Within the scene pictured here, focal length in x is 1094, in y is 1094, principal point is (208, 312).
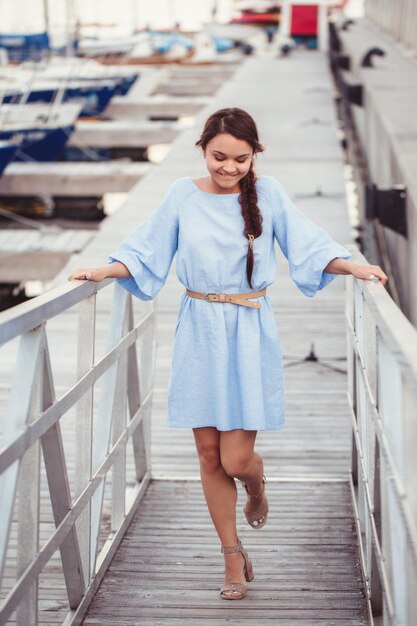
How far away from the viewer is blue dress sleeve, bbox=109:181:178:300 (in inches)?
142

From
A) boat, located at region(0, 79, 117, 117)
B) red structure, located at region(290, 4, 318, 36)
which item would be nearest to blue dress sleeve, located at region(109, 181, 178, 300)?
boat, located at region(0, 79, 117, 117)

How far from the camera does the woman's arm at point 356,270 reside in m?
3.49

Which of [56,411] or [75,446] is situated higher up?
[56,411]

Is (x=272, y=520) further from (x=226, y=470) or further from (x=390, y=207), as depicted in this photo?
(x=390, y=207)

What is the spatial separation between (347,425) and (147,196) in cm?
724

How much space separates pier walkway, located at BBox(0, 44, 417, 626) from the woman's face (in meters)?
0.56

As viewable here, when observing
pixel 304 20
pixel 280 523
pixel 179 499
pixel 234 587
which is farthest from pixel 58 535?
pixel 304 20

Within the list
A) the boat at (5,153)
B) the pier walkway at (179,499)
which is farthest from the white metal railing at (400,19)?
the pier walkway at (179,499)

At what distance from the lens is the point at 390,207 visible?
8383 mm

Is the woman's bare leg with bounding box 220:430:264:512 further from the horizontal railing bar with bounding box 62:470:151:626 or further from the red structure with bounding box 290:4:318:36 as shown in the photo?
the red structure with bounding box 290:4:318:36

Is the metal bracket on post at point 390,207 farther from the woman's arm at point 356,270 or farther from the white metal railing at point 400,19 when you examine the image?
the white metal railing at point 400,19

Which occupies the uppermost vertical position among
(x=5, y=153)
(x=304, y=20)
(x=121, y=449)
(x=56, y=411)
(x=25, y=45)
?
(x=56, y=411)

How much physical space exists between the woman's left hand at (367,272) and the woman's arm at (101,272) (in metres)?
0.75

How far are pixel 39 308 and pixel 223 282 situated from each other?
2.74 ft
